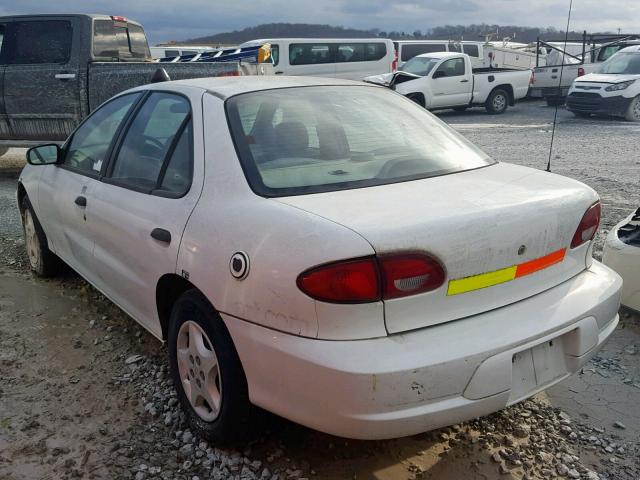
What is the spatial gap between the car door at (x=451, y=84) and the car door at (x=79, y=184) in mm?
13806

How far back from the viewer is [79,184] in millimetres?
3648

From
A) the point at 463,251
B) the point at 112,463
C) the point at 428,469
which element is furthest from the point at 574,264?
the point at 112,463

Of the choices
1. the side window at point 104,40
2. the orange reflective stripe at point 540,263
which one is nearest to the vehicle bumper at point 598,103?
the side window at point 104,40

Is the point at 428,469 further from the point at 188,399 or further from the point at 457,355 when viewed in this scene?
the point at 188,399

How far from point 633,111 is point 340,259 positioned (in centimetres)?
1479

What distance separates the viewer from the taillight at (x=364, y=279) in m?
2.00

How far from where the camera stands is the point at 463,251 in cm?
213

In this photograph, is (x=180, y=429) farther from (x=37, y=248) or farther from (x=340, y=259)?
(x=37, y=248)

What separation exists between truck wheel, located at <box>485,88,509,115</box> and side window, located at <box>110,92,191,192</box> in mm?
15827

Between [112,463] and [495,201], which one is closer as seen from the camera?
[495,201]

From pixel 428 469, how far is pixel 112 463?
130 centimetres

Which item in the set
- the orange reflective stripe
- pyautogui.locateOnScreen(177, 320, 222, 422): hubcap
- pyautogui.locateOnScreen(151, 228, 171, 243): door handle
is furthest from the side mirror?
the orange reflective stripe

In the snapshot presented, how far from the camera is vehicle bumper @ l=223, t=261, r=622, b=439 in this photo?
199 cm

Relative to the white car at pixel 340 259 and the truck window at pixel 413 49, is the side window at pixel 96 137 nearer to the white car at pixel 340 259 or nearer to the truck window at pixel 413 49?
the white car at pixel 340 259
